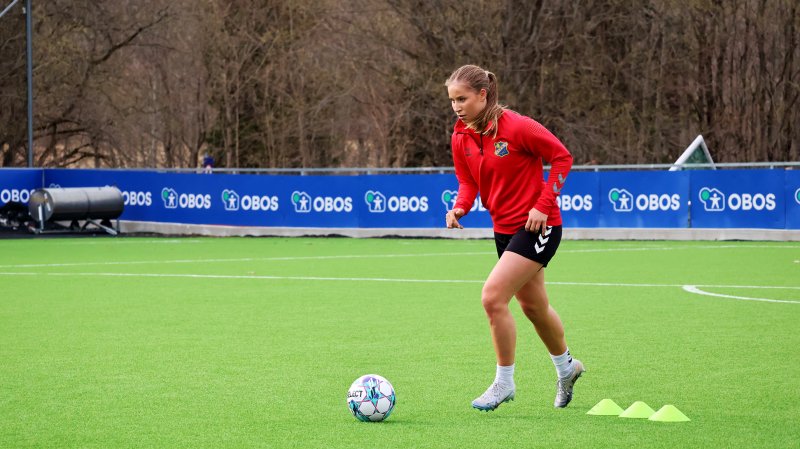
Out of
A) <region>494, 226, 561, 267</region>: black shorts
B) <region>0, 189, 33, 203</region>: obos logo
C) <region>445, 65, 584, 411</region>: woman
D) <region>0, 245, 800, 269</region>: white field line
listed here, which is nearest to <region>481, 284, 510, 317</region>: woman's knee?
<region>445, 65, 584, 411</region>: woman

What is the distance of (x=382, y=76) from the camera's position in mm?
47219

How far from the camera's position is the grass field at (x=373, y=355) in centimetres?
722

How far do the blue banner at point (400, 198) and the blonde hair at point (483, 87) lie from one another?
20.5 m

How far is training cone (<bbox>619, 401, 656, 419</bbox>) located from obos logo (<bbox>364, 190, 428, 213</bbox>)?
75.9 feet

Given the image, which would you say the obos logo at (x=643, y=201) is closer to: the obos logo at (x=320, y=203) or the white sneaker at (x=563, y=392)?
the obos logo at (x=320, y=203)

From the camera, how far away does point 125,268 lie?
69.7 ft

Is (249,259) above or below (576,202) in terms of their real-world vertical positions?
below

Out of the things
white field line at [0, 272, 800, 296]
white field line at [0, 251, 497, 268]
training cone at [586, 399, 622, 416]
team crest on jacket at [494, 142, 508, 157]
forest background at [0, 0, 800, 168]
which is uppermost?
forest background at [0, 0, 800, 168]

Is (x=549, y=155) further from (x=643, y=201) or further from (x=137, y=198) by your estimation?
(x=137, y=198)

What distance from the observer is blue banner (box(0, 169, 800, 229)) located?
90.2 ft

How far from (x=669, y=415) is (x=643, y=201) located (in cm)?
2167

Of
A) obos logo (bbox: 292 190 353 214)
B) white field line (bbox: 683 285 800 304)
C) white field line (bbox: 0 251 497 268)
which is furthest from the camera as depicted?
obos logo (bbox: 292 190 353 214)

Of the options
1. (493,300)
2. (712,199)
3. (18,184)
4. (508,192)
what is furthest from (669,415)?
(18,184)

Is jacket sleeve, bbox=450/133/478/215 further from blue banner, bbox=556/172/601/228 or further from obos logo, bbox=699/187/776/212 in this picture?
blue banner, bbox=556/172/601/228
